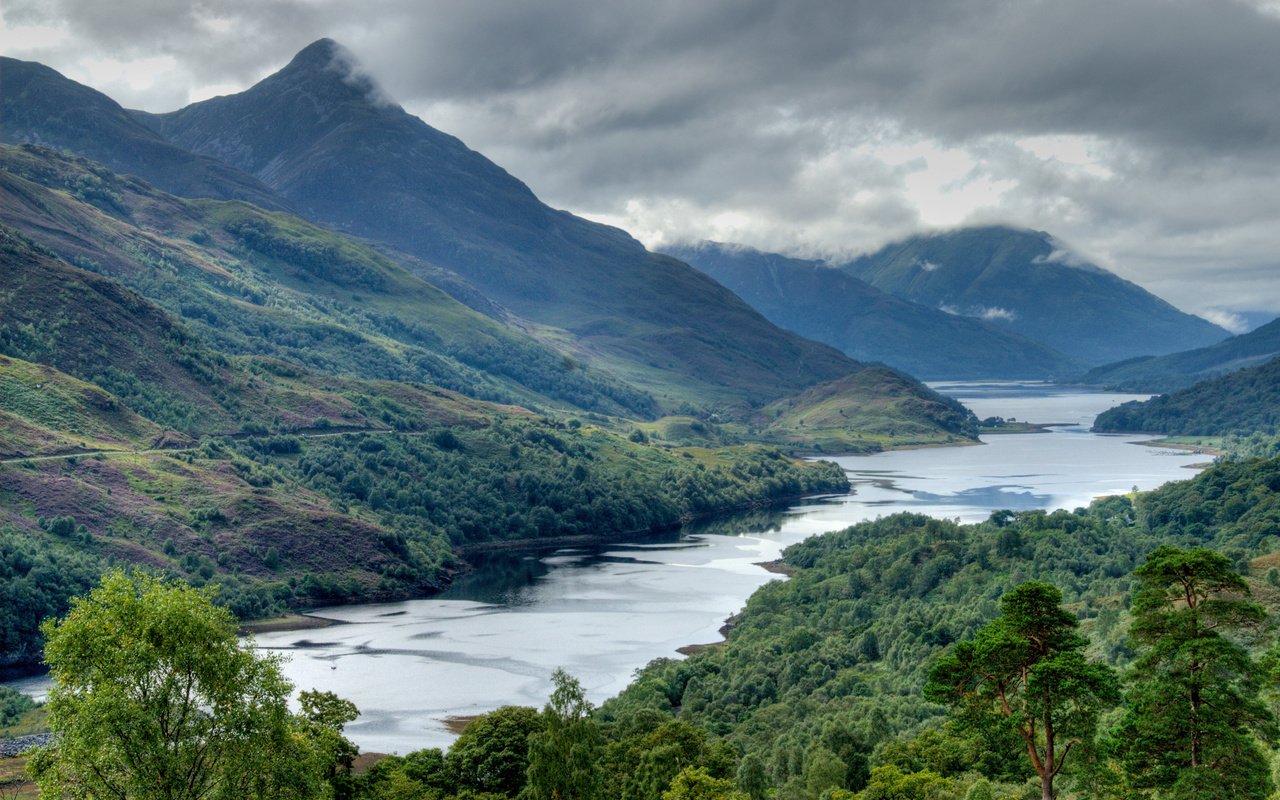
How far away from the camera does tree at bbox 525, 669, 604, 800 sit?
60.3m

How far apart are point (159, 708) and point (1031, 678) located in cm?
2939

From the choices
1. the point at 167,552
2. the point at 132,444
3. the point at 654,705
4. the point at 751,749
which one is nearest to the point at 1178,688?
the point at 751,749

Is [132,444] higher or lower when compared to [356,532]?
higher

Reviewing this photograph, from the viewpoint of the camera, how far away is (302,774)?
42656 mm

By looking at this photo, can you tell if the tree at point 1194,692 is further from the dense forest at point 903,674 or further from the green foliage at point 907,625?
the green foliage at point 907,625

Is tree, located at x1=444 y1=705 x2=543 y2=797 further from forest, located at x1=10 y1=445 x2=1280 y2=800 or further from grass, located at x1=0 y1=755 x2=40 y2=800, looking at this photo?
grass, located at x1=0 y1=755 x2=40 y2=800

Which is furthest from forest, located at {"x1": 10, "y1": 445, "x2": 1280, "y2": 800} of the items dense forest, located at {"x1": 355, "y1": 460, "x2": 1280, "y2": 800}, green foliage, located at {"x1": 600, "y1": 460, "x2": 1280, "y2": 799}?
green foliage, located at {"x1": 600, "y1": 460, "x2": 1280, "y2": 799}

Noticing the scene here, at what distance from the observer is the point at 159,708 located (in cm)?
4012

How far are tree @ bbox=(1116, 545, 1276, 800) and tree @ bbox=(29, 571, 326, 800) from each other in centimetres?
2956

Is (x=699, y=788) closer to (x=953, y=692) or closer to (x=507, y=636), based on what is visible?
(x=953, y=692)

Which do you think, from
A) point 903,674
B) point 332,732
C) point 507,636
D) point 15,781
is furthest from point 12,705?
point 903,674

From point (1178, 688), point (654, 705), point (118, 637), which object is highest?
point (118, 637)

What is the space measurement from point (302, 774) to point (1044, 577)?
9816cm

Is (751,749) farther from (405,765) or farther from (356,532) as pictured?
(356,532)
